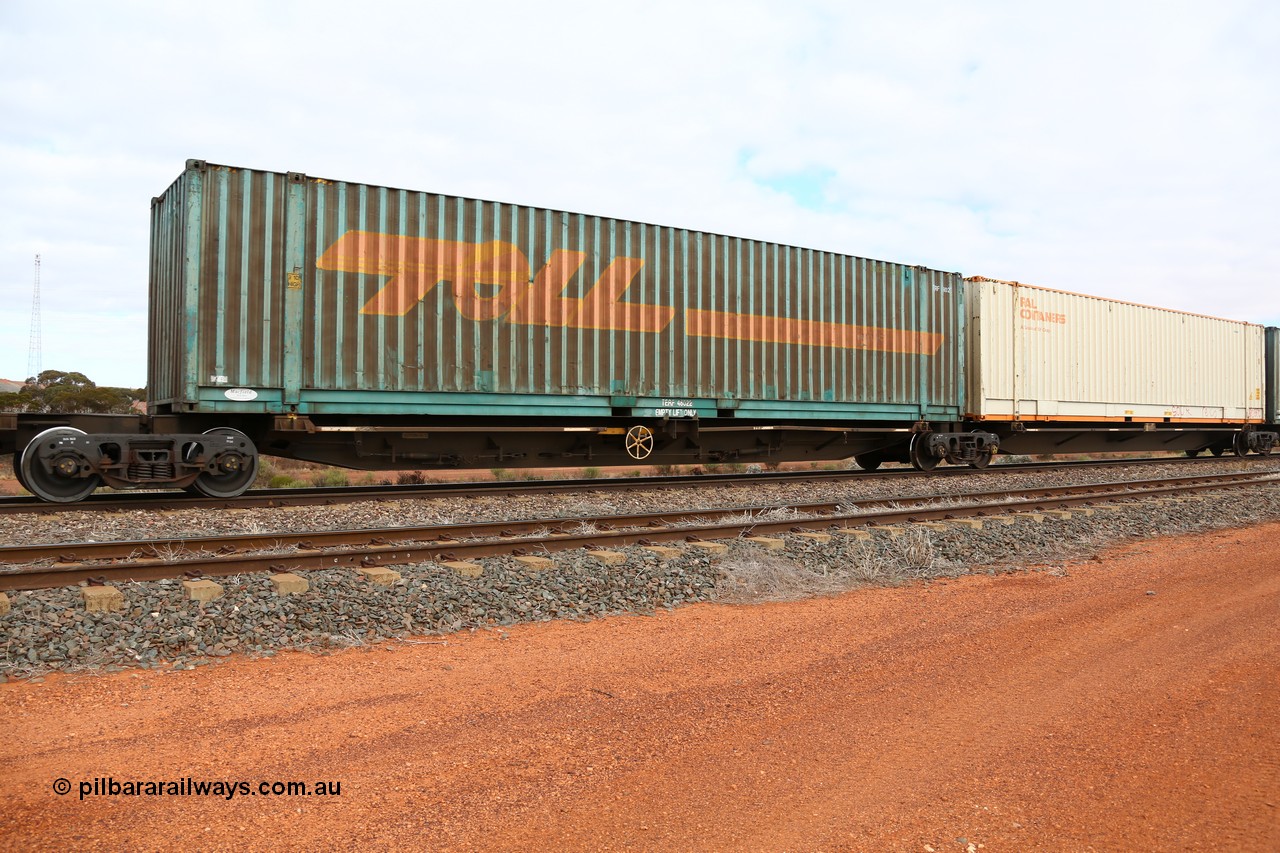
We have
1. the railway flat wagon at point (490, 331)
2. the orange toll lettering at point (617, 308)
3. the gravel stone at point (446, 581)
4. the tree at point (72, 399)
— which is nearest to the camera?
the gravel stone at point (446, 581)

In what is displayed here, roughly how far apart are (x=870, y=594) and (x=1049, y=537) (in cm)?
331

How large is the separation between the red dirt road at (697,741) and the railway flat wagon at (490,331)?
5.69 metres

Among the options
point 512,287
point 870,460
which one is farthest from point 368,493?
point 870,460

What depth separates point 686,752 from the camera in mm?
3260

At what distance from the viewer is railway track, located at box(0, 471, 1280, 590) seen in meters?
5.43

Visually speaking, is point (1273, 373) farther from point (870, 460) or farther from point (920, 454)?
point (920, 454)

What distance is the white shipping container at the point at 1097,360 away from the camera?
1536 cm

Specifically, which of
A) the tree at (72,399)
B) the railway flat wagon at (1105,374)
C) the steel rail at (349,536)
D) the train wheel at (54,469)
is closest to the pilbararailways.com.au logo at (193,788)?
the steel rail at (349,536)

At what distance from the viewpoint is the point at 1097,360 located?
1700cm

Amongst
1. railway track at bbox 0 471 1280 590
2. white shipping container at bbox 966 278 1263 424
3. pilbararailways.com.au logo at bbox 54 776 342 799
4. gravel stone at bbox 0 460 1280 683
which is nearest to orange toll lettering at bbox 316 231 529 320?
→ gravel stone at bbox 0 460 1280 683

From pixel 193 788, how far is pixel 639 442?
910 centimetres

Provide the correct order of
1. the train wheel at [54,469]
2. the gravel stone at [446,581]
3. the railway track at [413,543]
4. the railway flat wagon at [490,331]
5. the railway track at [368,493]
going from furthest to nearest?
1. the railway flat wagon at [490,331]
2. the railway track at [368,493]
3. the train wheel at [54,469]
4. the railway track at [413,543]
5. the gravel stone at [446,581]

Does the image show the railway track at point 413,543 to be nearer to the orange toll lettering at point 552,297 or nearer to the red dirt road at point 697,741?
the red dirt road at point 697,741

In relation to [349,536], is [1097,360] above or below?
above
